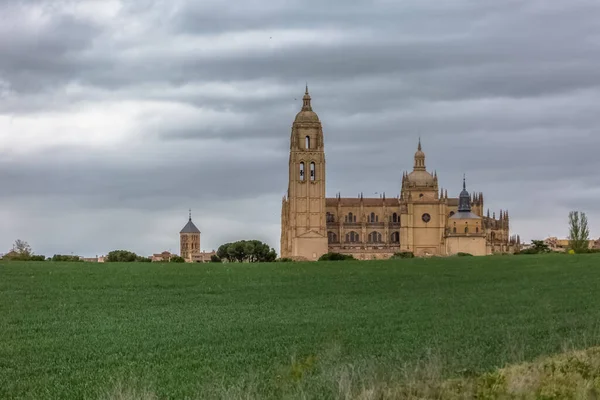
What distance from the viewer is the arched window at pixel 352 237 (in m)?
126

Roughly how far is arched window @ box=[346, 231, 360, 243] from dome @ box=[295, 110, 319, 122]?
17472mm

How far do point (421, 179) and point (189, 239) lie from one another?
4520 centimetres

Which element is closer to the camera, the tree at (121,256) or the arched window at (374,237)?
the tree at (121,256)

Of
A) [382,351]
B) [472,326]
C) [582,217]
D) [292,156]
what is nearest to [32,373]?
[382,351]

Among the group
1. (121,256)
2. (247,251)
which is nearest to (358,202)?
(247,251)

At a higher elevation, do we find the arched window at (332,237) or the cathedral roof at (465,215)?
the cathedral roof at (465,215)

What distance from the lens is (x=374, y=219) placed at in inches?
5079

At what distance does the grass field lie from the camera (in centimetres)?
1380

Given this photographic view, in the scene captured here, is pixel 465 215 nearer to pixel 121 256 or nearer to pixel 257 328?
pixel 121 256

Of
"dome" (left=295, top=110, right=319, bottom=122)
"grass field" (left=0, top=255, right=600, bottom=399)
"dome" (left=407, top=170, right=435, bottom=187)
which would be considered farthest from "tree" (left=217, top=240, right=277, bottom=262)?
"grass field" (left=0, top=255, right=600, bottom=399)

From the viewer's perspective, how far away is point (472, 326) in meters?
20.4

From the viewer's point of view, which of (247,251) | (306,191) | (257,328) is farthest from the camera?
(306,191)

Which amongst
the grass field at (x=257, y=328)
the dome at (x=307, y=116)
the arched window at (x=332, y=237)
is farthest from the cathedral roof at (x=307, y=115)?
the grass field at (x=257, y=328)

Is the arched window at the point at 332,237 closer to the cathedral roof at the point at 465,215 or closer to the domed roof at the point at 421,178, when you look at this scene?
the domed roof at the point at 421,178
